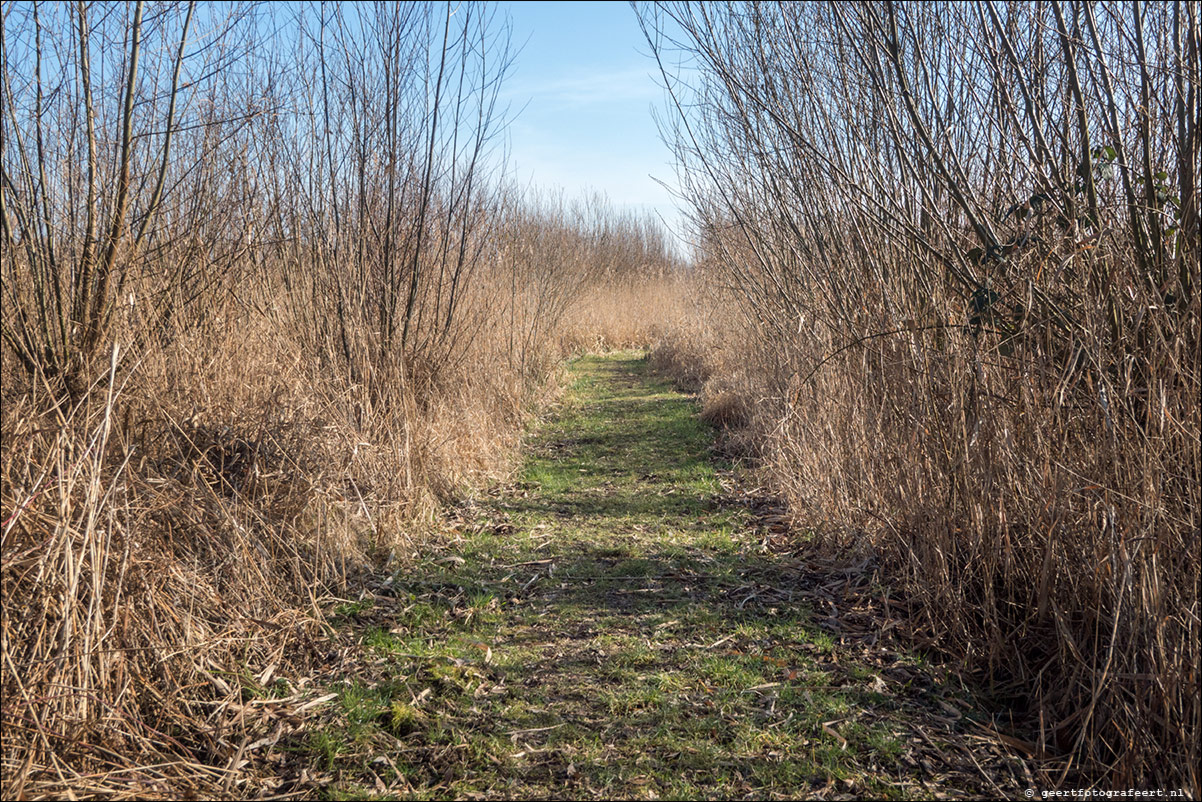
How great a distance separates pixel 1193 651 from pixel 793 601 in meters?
1.90

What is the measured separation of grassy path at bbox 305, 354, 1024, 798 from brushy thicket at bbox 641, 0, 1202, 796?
0.50 m

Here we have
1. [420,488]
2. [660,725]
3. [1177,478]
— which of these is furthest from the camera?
[420,488]

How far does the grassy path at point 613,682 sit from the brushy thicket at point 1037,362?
50 cm

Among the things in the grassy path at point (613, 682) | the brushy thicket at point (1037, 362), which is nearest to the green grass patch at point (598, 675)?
the grassy path at point (613, 682)

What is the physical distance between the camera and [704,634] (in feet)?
12.0

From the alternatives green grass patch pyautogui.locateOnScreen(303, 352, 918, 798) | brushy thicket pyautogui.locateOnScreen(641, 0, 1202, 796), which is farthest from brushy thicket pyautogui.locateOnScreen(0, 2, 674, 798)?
brushy thicket pyautogui.locateOnScreen(641, 0, 1202, 796)

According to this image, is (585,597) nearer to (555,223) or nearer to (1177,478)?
(1177,478)

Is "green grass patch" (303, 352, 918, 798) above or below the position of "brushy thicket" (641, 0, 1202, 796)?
below

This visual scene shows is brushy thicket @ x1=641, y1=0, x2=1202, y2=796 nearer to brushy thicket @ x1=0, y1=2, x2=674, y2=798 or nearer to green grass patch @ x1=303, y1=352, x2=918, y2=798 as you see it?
green grass patch @ x1=303, y1=352, x2=918, y2=798

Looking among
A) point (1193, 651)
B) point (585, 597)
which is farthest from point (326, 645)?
point (1193, 651)

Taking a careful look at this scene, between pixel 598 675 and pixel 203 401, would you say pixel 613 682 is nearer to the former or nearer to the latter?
pixel 598 675

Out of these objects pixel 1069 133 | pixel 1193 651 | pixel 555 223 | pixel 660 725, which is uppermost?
pixel 555 223

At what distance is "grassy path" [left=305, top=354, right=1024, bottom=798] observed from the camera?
260 cm

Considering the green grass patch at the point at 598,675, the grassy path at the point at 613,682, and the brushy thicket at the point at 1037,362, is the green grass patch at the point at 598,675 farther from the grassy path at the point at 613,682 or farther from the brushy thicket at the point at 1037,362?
the brushy thicket at the point at 1037,362
